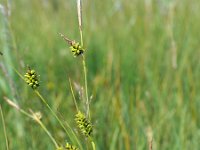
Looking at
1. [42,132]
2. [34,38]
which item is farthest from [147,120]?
[34,38]

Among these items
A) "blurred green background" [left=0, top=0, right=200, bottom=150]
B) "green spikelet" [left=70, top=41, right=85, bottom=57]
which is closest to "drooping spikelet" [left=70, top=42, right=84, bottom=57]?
"green spikelet" [left=70, top=41, right=85, bottom=57]

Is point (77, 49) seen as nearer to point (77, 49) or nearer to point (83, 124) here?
point (77, 49)

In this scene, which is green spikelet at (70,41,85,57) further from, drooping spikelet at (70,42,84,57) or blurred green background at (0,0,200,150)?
blurred green background at (0,0,200,150)

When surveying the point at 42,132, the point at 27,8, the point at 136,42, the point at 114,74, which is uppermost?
the point at 27,8

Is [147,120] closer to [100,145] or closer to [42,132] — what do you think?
[100,145]

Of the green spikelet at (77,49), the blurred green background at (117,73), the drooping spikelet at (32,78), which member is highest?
the blurred green background at (117,73)

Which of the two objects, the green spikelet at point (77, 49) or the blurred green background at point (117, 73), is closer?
the green spikelet at point (77, 49)

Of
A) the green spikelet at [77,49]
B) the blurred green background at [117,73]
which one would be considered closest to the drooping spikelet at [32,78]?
the green spikelet at [77,49]

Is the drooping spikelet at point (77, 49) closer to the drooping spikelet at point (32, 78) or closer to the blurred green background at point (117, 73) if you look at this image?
the drooping spikelet at point (32, 78)
